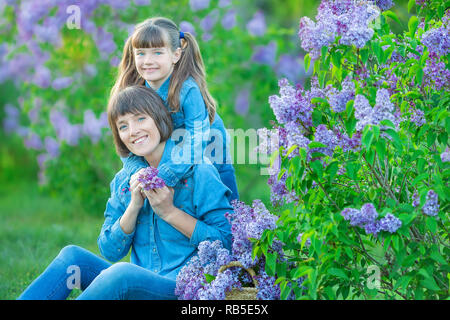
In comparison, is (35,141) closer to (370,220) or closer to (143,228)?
(143,228)

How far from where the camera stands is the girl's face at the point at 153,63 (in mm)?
2736

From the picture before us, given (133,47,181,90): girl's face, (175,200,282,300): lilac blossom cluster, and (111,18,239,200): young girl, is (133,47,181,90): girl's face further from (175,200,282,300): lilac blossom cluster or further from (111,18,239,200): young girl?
(175,200,282,300): lilac blossom cluster

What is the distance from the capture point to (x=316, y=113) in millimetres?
2125

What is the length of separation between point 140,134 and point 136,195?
261mm

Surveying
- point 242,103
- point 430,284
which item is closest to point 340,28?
point 430,284

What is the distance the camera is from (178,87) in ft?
9.00

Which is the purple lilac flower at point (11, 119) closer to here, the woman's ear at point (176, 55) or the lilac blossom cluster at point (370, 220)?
the woman's ear at point (176, 55)

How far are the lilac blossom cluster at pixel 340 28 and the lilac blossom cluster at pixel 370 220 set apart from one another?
532 millimetres

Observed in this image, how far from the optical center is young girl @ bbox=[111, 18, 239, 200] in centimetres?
257

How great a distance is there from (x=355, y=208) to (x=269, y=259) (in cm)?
36

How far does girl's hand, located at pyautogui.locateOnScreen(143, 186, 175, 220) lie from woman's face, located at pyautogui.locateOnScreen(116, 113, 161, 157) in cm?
21

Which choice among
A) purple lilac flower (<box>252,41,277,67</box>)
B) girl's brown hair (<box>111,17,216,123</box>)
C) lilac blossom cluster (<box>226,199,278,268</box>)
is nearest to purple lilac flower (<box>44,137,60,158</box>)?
purple lilac flower (<box>252,41,277,67</box>)

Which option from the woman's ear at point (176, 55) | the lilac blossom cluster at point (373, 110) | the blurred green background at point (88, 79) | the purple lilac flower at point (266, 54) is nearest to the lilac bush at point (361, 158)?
the lilac blossom cluster at point (373, 110)

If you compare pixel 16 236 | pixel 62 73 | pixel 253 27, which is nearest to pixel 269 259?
pixel 16 236
